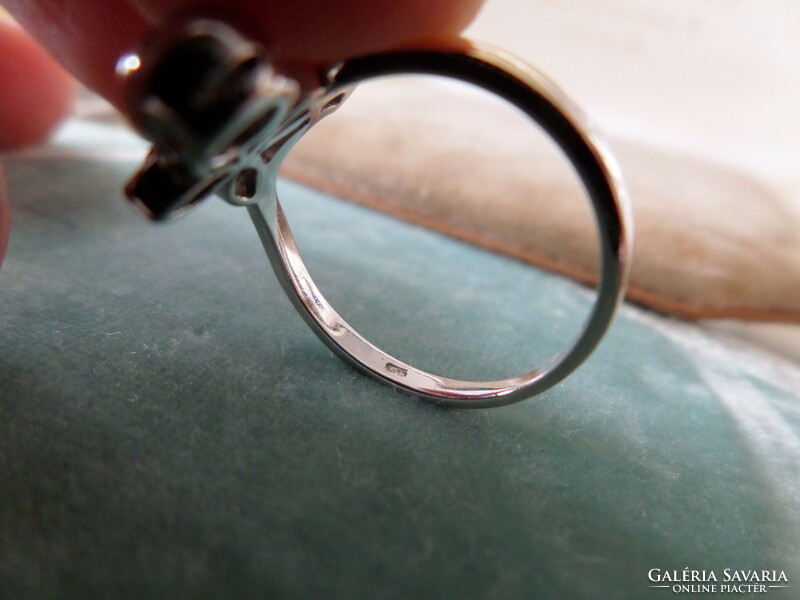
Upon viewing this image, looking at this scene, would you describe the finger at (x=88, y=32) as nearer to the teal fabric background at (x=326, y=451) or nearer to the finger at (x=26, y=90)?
the teal fabric background at (x=326, y=451)

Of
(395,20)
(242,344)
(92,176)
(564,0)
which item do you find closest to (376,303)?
(242,344)

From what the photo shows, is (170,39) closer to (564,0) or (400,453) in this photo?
(400,453)

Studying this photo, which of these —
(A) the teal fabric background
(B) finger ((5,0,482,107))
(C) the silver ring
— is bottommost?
(A) the teal fabric background

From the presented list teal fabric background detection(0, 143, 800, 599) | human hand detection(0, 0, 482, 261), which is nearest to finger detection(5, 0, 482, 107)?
human hand detection(0, 0, 482, 261)

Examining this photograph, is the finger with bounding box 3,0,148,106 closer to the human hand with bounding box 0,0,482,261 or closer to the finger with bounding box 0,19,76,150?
the human hand with bounding box 0,0,482,261

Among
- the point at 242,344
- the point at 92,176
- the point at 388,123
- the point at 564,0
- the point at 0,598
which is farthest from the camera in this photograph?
the point at 564,0

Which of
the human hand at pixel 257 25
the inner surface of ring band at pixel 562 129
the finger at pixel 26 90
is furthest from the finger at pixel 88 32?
the finger at pixel 26 90
